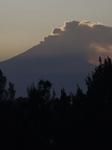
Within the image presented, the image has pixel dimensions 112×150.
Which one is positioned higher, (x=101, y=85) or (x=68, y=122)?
(x=101, y=85)

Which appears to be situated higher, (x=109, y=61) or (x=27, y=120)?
(x=109, y=61)

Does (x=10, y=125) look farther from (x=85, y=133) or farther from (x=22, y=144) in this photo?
(x=85, y=133)

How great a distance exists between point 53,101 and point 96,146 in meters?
10.5

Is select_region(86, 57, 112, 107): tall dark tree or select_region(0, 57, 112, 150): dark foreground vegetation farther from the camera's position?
select_region(86, 57, 112, 107): tall dark tree

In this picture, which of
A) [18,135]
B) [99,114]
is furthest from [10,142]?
[99,114]

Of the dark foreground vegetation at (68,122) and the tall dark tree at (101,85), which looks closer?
the dark foreground vegetation at (68,122)

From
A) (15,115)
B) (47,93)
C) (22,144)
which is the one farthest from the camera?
(47,93)

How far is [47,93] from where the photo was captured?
3206 cm

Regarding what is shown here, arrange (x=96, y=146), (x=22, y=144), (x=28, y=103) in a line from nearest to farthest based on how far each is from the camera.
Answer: (x=96, y=146) → (x=22, y=144) → (x=28, y=103)

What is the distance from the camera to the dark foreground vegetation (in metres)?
21.2

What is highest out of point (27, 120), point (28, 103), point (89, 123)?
point (28, 103)

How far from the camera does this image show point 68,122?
72.9ft

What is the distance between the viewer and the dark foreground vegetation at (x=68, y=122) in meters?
21.2

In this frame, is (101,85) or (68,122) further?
(101,85)
